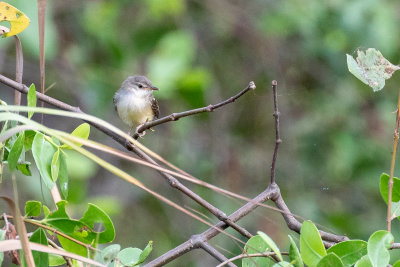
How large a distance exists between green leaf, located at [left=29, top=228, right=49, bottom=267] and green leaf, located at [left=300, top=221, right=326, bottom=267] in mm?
546

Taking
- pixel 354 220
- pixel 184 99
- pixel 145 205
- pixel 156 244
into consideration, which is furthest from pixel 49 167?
pixel 145 205

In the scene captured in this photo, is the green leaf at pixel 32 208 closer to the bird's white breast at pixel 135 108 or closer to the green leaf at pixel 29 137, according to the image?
the green leaf at pixel 29 137

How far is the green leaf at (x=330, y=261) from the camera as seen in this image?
1.36m

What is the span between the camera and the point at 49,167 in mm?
1606

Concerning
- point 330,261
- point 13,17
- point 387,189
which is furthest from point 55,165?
point 387,189

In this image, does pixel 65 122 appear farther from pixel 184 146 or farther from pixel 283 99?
pixel 283 99

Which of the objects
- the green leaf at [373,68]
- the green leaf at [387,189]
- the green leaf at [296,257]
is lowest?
the green leaf at [296,257]

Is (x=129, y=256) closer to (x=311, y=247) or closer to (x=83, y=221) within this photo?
(x=83, y=221)

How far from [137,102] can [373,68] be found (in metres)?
2.67

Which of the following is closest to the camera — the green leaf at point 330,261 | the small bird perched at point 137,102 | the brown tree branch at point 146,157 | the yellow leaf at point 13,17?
the green leaf at point 330,261

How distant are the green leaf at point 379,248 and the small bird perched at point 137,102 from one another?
2.93m

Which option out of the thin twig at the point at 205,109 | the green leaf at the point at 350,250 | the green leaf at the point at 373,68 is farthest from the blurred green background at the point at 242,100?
the green leaf at the point at 350,250

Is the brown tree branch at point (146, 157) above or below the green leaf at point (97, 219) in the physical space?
above

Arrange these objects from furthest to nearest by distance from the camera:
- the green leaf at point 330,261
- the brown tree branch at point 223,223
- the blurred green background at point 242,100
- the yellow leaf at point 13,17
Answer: the blurred green background at point 242,100 < the yellow leaf at point 13,17 < the brown tree branch at point 223,223 < the green leaf at point 330,261
